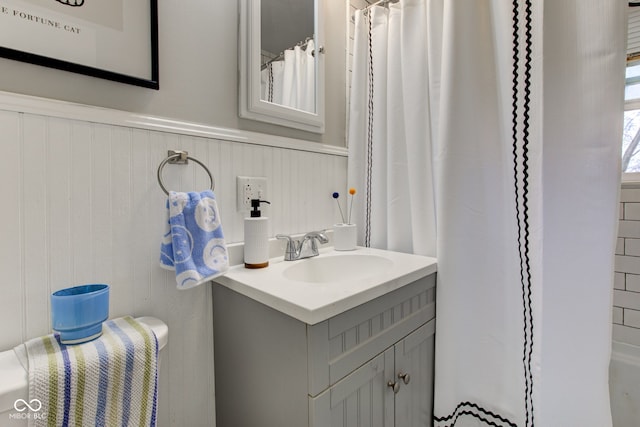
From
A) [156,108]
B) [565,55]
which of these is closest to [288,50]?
[156,108]

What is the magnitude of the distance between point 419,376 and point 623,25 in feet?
3.50

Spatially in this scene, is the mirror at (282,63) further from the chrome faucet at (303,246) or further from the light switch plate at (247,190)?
the chrome faucet at (303,246)

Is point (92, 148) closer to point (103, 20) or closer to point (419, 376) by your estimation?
point (103, 20)

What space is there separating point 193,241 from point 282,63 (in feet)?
2.40

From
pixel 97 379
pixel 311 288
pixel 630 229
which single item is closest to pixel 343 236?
pixel 311 288

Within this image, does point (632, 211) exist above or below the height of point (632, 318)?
above

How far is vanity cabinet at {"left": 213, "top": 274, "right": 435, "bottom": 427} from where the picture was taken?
60cm

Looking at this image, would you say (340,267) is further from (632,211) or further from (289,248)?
(632,211)

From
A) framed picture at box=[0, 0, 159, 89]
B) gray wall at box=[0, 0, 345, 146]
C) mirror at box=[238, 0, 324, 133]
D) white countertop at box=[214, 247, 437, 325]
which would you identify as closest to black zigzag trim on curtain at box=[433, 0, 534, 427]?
white countertop at box=[214, 247, 437, 325]

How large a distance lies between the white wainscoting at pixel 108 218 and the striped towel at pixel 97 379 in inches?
5.0

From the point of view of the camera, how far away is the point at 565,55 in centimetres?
76

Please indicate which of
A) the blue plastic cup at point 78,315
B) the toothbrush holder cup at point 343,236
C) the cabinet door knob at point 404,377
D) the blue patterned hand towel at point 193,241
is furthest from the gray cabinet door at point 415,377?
the blue plastic cup at point 78,315

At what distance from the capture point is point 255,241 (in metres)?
0.87

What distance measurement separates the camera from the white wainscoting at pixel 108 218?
61 cm
